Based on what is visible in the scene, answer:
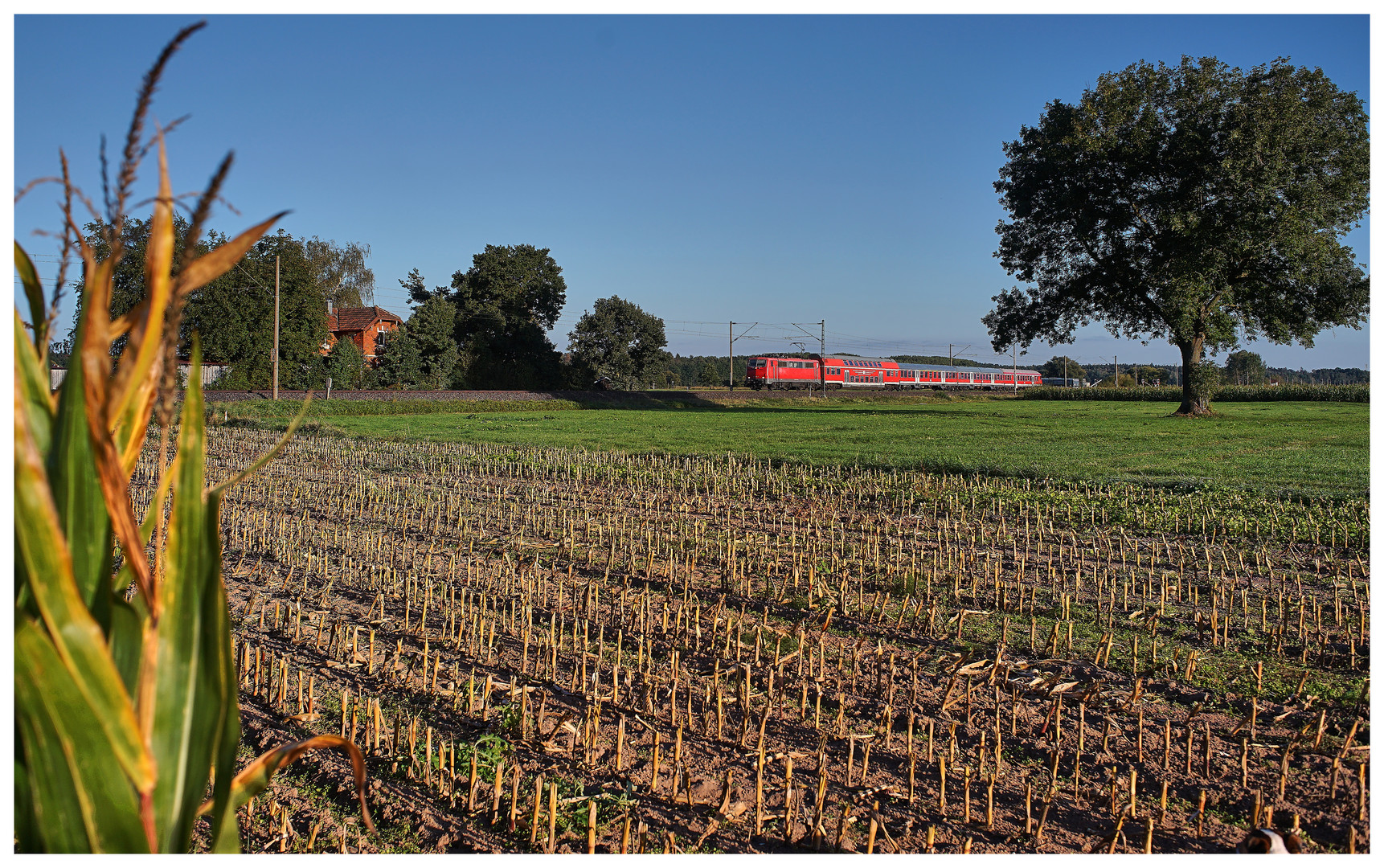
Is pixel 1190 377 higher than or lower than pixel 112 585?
higher

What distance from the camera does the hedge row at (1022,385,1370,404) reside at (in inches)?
2067

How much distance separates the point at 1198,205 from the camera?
30.4 meters

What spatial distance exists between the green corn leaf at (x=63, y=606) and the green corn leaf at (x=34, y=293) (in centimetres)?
28

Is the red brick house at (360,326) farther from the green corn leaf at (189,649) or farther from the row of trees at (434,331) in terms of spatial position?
the green corn leaf at (189,649)

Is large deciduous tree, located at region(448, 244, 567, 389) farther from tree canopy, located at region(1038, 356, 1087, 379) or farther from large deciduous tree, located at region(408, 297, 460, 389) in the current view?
tree canopy, located at region(1038, 356, 1087, 379)

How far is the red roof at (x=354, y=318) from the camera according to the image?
60062mm

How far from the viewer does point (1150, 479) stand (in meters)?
14.2

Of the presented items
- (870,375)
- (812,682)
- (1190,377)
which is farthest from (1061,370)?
(812,682)

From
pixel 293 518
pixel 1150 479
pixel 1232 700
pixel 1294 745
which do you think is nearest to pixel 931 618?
pixel 1232 700

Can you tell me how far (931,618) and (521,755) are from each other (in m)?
3.39

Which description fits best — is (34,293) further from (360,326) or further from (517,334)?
(360,326)

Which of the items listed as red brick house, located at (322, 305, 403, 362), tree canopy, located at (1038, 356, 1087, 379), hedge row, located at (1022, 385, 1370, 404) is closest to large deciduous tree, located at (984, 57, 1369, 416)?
hedge row, located at (1022, 385, 1370, 404)

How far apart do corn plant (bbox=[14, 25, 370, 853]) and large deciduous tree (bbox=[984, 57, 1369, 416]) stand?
3338 centimetres

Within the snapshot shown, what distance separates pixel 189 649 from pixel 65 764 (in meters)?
0.24
